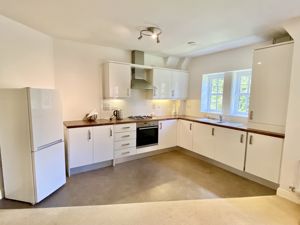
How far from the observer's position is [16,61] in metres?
2.50

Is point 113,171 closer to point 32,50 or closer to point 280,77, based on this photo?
point 32,50

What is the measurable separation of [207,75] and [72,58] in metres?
3.14

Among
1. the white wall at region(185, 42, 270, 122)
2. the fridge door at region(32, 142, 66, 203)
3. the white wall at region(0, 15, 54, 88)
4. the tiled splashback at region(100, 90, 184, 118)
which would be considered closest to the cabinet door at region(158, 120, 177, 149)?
the tiled splashback at region(100, 90, 184, 118)

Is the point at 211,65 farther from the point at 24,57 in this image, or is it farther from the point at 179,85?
the point at 24,57

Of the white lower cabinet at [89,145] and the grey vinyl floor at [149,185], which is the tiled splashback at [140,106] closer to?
the white lower cabinet at [89,145]

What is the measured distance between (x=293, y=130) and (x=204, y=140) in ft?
5.20

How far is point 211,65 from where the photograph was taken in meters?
4.14

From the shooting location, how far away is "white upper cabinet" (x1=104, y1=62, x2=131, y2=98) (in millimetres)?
3538

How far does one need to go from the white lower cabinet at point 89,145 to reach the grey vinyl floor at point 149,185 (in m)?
0.27

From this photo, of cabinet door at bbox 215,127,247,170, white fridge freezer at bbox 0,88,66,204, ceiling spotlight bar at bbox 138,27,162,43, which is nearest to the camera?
white fridge freezer at bbox 0,88,66,204

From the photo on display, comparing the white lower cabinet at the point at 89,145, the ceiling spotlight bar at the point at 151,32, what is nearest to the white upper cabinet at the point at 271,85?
the ceiling spotlight bar at the point at 151,32

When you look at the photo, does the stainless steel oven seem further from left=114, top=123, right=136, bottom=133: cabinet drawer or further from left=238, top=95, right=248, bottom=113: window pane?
left=238, top=95, right=248, bottom=113: window pane

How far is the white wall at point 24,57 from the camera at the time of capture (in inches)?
92.3

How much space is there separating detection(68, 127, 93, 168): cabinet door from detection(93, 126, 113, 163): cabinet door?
0.31ft
